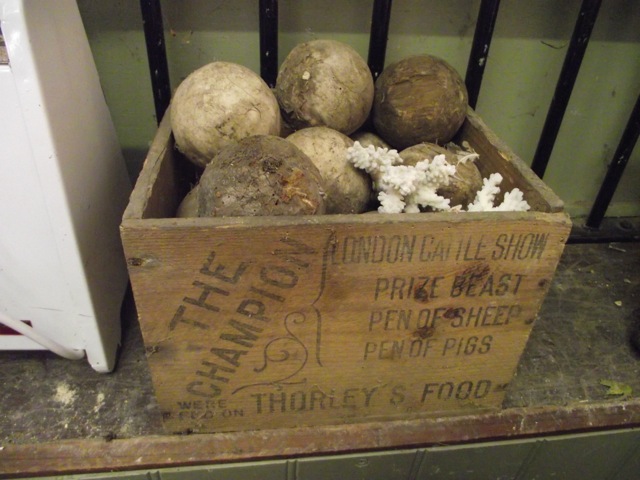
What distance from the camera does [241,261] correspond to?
2.19 ft

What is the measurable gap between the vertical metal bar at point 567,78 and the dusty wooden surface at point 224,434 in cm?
41

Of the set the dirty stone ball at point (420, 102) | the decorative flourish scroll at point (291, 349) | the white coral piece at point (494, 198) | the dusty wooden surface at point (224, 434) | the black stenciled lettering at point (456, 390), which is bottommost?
the dusty wooden surface at point (224, 434)

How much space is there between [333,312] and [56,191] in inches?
17.1

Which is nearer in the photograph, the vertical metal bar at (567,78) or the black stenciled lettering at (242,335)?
the black stenciled lettering at (242,335)

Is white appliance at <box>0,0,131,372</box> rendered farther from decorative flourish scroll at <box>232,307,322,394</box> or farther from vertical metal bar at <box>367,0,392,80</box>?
vertical metal bar at <box>367,0,392,80</box>

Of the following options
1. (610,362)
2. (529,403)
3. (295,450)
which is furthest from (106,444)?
(610,362)

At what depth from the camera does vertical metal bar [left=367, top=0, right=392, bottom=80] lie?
100cm

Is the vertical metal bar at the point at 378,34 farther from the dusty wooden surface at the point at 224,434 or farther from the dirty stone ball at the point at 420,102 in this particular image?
the dusty wooden surface at the point at 224,434

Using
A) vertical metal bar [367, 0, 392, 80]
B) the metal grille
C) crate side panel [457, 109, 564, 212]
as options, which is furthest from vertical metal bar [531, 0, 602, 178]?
vertical metal bar [367, 0, 392, 80]

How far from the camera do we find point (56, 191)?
73cm

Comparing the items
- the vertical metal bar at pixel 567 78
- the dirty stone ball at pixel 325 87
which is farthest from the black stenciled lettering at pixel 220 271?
the vertical metal bar at pixel 567 78

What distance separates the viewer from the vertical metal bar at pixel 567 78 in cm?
104

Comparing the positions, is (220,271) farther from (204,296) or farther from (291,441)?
(291,441)

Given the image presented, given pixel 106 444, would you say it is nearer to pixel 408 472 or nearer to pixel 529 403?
pixel 408 472
